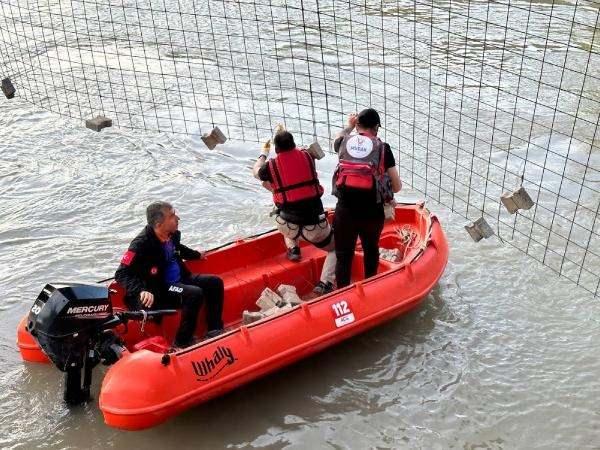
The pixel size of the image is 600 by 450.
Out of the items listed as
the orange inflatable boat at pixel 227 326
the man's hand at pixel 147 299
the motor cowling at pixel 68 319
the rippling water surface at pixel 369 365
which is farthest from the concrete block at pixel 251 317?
the motor cowling at pixel 68 319

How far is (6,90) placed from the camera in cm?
738

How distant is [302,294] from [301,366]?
76cm

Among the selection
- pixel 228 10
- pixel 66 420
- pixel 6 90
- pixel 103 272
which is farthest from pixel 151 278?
pixel 228 10

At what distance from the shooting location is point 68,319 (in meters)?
4.11

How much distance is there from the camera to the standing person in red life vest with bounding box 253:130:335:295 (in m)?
5.04

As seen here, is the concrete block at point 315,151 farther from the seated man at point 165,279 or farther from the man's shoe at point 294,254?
the seated man at point 165,279

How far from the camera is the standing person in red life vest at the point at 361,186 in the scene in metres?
4.71

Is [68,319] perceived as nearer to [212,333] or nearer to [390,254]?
[212,333]

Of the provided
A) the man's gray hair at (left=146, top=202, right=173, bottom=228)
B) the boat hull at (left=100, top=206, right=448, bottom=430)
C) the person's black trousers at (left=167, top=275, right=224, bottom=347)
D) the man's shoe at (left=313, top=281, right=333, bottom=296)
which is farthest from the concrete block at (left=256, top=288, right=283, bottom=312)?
the man's gray hair at (left=146, top=202, right=173, bottom=228)

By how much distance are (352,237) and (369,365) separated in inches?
36.6

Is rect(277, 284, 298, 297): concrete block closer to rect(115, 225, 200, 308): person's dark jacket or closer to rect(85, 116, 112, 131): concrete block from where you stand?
rect(115, 225, 200, 308): person's dark jacket

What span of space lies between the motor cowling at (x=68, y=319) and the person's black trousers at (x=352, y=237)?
1.69 meters

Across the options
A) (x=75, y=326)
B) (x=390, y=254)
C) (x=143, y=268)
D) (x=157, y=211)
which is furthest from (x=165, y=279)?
(x=390, y=254)

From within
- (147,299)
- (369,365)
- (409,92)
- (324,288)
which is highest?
(147,299)
